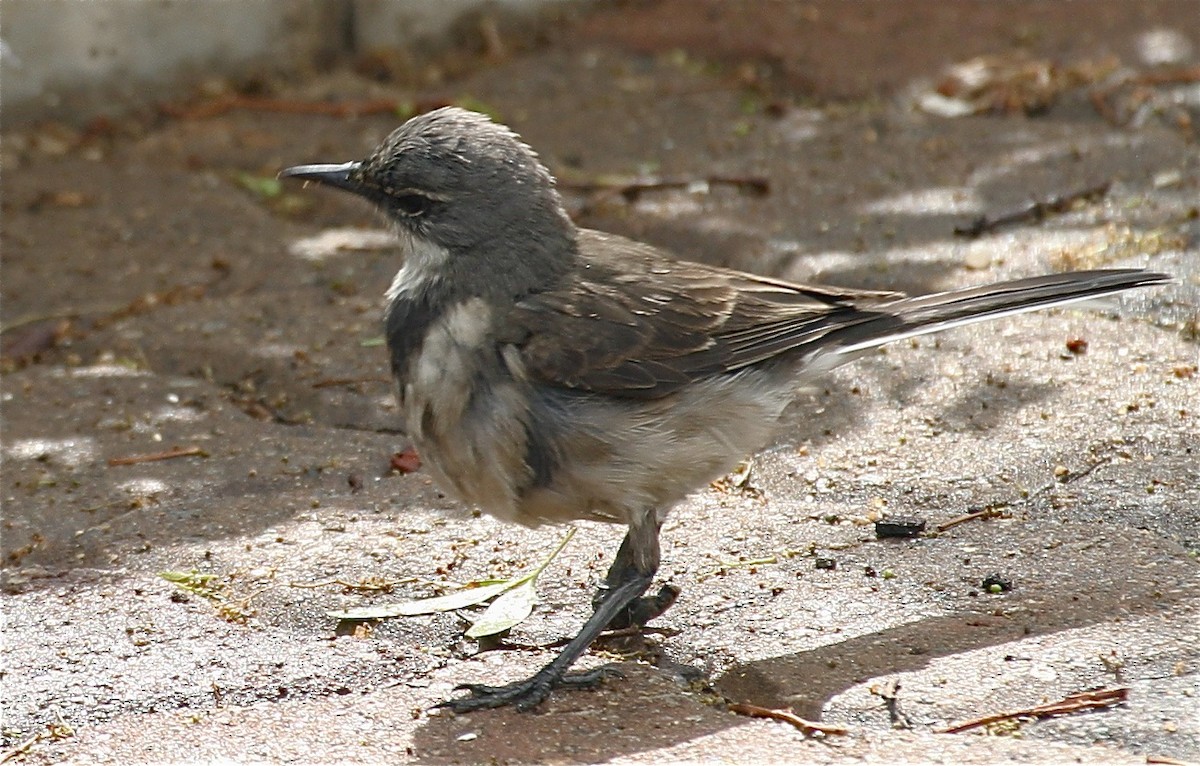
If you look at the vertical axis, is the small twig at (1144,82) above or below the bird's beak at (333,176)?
above

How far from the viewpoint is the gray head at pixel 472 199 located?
455cm

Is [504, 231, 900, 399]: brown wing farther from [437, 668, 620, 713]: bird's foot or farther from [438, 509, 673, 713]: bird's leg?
[437, 668, 620, 713]: bird's foot

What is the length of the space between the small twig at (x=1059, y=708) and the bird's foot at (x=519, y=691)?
959 millimetres

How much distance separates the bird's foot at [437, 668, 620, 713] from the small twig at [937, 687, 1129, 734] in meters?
0.96

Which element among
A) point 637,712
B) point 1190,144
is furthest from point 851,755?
point 1190,144

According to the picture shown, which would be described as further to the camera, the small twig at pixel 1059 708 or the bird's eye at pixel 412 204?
the bird's eye at pixel 412 204

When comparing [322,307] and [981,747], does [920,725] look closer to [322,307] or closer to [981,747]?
[981,747]

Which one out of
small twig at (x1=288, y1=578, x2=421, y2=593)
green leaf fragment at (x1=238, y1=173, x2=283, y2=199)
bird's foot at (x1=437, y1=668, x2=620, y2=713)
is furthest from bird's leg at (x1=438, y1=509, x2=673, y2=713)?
green leaf fragment at (x1=238, y1=173, x2=283, y2=199)

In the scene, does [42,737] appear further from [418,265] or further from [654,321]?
[654,321]

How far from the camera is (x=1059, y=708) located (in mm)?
3633

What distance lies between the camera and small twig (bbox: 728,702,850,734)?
145 inches

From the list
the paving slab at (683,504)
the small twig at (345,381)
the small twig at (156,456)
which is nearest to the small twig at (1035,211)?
the paving slab at (683,504)

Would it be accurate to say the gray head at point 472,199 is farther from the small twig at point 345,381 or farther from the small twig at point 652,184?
the small twig at point 652,184

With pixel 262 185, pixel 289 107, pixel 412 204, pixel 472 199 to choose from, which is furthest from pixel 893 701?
pixel 289 107
